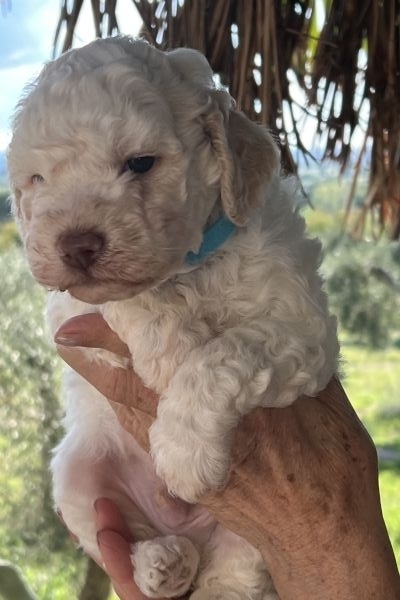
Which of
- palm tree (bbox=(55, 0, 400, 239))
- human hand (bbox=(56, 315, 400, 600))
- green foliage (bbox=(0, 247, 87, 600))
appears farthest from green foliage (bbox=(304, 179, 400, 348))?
human hand (bbox=(56, 315, 400, 600))

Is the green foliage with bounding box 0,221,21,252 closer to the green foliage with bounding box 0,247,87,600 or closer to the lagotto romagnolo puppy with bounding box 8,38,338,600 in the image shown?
the green foliage with bounding box 0,247,87,600

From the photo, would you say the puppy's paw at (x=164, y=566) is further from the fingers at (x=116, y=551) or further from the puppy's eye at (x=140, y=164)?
the puppy's eye at (x=140, y=164)

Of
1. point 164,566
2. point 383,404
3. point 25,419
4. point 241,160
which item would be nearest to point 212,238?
point 241,160

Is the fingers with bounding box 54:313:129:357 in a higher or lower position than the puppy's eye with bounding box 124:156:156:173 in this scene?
lower

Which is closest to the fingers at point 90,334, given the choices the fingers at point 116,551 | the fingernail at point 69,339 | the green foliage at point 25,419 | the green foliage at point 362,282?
the fingernail at point 69,339

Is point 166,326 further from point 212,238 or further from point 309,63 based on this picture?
point 309,63

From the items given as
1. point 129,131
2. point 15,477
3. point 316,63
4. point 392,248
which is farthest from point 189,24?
point 392,248

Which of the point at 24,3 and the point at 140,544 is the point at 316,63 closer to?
the point at 24,3
